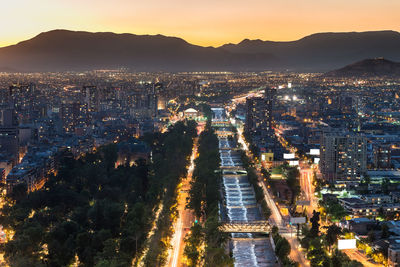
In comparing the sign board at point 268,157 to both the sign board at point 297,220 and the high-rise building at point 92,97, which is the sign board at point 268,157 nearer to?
the sign board at point 297,220

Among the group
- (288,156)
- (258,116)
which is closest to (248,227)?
(288,156)

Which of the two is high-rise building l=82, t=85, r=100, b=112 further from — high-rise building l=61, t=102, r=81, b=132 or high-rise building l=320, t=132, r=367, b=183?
high-rise building l=320, t=132, r=367, b=183

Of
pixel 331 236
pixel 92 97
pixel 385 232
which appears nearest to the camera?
pixel 331 236

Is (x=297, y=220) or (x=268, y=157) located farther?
(x=268, y=157)

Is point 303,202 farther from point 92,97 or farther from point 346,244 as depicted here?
point 92,97

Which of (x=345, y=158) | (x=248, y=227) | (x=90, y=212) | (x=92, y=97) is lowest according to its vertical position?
(x=248, y=227)

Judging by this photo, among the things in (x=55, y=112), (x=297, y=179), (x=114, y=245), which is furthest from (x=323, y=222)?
(x=55, y=112)
